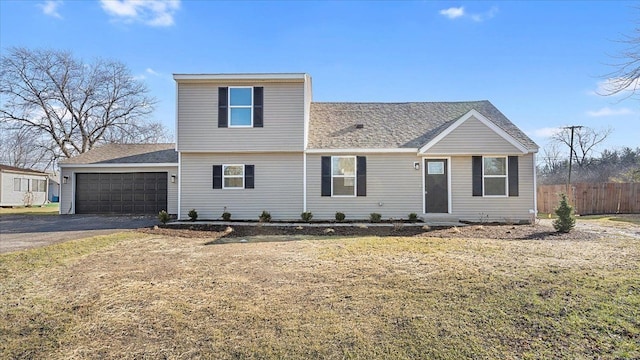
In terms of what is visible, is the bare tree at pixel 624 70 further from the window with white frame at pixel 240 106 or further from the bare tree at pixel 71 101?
the bare tree at pixel 71 101

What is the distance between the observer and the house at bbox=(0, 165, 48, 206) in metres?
22.1

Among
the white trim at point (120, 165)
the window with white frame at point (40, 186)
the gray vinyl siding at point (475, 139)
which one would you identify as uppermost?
the gray vinyl siding at point (475, 139)

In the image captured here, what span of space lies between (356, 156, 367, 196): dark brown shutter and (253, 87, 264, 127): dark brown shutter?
4052 millimetres

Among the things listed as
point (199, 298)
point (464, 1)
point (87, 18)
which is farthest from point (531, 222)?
point (87, 18)

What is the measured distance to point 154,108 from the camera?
32.5 metres

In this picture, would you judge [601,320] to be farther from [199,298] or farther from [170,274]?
[170,274]

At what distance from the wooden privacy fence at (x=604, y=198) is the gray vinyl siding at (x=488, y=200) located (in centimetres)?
781

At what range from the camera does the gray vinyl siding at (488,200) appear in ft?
40.3

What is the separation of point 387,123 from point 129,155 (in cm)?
1286

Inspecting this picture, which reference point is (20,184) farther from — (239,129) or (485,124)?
(485,124)

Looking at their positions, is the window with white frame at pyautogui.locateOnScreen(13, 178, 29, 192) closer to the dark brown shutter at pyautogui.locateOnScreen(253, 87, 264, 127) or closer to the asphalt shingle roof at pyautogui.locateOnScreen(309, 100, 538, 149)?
the dark brown shutter at pyautogui.locateOnScreen(253, 87, 264, 127)

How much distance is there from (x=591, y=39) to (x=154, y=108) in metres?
33.2

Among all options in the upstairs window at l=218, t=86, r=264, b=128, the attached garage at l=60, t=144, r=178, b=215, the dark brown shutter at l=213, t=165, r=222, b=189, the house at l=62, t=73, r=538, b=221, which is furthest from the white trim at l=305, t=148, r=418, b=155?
the attached garage at l=60, t=144, r=178, b=215

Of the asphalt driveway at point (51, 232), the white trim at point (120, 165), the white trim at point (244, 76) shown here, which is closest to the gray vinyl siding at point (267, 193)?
the asphalt driveway at point (51, 232)
